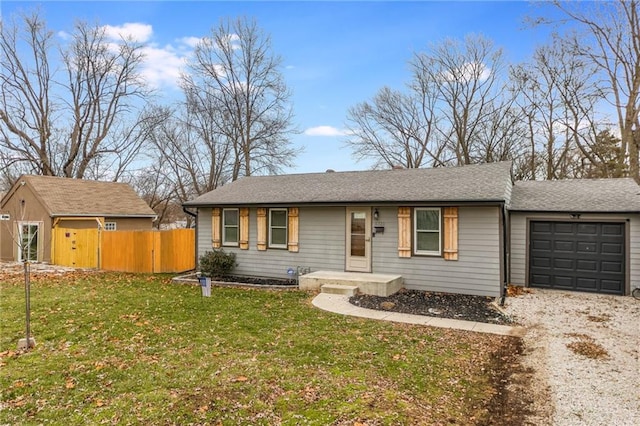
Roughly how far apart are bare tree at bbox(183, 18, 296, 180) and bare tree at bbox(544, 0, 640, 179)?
15.8m

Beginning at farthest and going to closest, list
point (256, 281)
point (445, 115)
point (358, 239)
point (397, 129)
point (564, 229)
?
1. point (397, 129)
2. point (445, 115)
3. point (256, 281)
4. point (358, 239)
5. point (564, 229)

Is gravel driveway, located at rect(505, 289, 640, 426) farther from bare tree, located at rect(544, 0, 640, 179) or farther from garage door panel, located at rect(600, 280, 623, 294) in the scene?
bare tree, located at rect(544, 0, 640, 179)

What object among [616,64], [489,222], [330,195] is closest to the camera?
[489,222]

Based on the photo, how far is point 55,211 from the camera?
16625mm

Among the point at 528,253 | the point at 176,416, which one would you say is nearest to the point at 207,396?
the point at 176,416

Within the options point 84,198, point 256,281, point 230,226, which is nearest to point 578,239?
point 256,281

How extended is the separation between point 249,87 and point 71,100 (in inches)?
492

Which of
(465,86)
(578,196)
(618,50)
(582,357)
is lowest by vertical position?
(582,357)

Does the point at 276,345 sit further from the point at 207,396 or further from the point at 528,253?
the point at 528,253

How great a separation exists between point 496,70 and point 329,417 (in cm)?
2419

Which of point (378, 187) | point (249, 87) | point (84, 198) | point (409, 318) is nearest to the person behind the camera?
point (409, 318)

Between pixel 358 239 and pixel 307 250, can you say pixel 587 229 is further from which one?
pixel 307 250

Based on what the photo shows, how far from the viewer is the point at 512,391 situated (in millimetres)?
4379

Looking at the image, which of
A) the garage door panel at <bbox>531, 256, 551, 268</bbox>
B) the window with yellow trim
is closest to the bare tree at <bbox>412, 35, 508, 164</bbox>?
the garage door panel at <bbox>531, 256, 551, 268</bbox>
